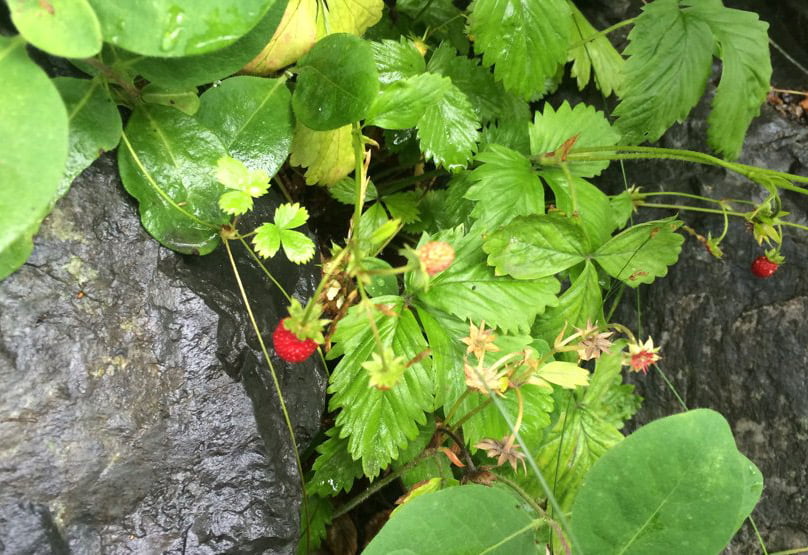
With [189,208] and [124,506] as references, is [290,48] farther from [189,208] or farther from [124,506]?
[124,506]

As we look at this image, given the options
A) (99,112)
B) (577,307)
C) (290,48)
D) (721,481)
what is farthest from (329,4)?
(721,481)

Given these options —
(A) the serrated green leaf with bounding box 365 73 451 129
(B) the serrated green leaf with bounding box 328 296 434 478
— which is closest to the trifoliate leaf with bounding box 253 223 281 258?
A: (B) the serrated green leaf with bounding box 328 296 434 478

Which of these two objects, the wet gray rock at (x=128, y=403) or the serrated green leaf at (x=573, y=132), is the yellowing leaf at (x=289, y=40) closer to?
the wet gray rock at (x=128, y=403)

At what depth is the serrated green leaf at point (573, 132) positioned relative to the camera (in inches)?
67.2

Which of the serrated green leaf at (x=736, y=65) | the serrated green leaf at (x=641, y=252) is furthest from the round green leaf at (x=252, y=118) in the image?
the serrated green leaf at (x=736, y=65)

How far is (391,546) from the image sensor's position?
91 centimetres

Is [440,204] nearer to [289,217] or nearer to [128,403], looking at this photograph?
[289,217]

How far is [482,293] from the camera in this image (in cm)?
141

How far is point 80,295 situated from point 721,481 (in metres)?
1.02

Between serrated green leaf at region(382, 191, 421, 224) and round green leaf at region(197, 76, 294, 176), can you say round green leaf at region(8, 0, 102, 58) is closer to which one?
round green leaf at region(197, 76, 294, 176)

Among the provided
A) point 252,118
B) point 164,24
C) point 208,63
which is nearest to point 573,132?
point 252,118

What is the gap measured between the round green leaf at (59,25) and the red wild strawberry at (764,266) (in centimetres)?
171

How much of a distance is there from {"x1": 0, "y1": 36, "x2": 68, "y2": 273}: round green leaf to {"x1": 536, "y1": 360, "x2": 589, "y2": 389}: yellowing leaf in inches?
36.6

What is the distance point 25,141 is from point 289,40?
25.5 inches
